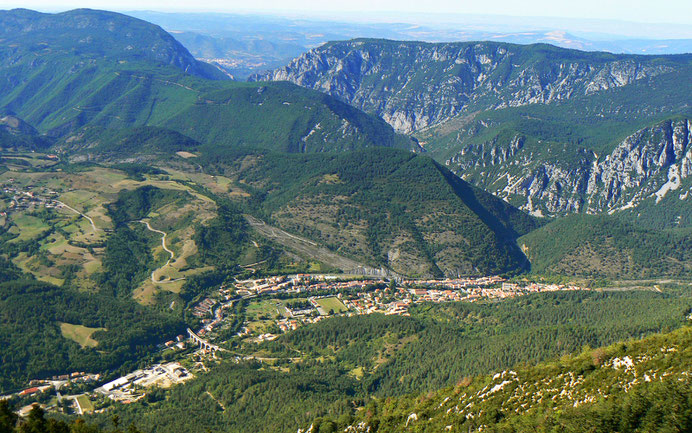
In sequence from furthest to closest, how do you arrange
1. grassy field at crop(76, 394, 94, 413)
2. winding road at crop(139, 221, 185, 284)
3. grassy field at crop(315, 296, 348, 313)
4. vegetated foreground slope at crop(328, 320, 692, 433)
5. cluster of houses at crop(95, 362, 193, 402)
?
winding road at crop(139, 221, 185, 284), grassy field at crop(315, 296, 348, 313), cluster of houses at crop(95, 362, 193, 402), grassy field at crop(76, 394, 94, 413), vegetated foreground slope at crop(328, 320, 692, 433)

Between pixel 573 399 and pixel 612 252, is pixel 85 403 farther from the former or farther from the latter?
pixel 612 252

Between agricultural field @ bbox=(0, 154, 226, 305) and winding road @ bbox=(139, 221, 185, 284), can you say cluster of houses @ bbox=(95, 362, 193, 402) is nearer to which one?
agricultural field @ bbox=(0, 154, 226, 305)

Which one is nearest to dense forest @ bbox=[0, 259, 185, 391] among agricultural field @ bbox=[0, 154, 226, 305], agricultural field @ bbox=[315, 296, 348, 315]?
agricultural field @ bbox=[0, 154, 226, 305]

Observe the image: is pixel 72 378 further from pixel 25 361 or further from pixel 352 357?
pixel 352 357

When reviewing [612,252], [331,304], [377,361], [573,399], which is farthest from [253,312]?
[612,252]

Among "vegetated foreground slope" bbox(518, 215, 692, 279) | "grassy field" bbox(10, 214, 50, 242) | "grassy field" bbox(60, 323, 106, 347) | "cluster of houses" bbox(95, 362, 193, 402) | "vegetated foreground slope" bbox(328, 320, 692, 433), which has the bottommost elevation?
"cluster of houses" bbox(95, 362, 193, 402)

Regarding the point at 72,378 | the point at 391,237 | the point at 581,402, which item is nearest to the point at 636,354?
the point at 581,402
